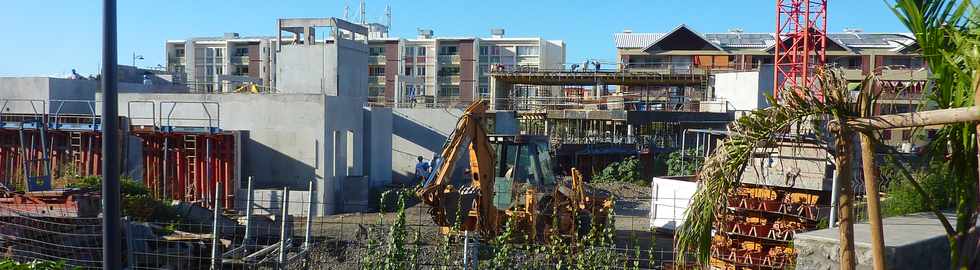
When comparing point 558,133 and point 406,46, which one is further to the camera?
point 406,46

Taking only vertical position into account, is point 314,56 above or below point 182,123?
above

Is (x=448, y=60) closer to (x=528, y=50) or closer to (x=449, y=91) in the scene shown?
(x=449, y=91)

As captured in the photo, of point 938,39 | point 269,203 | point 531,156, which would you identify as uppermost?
point 938,39

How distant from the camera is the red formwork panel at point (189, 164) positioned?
71.7 feet

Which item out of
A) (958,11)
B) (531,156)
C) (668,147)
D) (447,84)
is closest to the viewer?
(958,11)

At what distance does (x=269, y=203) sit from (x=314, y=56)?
17.9ft

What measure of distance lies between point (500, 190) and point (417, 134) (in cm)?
1487

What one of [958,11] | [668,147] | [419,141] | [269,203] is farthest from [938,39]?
[668,147]

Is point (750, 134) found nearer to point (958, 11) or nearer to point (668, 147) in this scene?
point (958, 11)

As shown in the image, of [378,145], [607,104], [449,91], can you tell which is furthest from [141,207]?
[449,91]

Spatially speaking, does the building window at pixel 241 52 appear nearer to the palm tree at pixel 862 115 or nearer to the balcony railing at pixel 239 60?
the balcony railing at pixel 239 60

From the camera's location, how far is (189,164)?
2212 centimetres

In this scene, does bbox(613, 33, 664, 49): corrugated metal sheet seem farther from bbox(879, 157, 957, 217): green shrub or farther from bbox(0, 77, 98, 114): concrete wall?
bbox(879, 157, 957, 217): green shrub

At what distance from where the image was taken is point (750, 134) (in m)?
4.39
